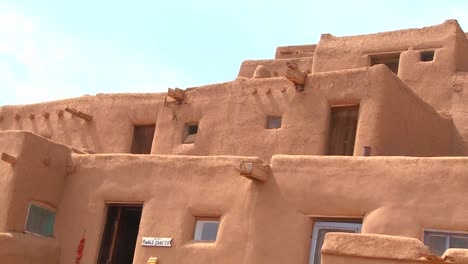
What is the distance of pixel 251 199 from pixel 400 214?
324 centimetres

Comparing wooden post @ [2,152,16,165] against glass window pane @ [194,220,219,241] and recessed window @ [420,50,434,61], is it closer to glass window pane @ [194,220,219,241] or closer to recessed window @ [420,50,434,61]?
glass window pane @ [194,220,219,241]

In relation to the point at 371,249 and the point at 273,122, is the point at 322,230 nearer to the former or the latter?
the point at 371,249

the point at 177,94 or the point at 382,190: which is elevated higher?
the point at 177,94

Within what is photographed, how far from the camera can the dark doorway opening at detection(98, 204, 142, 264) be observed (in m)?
19.3

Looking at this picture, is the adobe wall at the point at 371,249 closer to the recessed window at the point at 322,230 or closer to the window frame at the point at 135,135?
the recessed window at the point at 322,230

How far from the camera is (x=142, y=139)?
80.3 ft

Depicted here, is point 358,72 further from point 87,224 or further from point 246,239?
point 87,224

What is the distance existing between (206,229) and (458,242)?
537cm

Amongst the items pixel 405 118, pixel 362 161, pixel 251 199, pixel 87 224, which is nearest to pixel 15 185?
pixel 87 224

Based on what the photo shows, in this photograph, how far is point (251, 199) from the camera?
17188 mm

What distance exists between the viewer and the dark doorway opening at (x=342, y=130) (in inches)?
792

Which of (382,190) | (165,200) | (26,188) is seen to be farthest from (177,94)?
(382,190)

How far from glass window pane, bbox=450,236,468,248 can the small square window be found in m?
7.23

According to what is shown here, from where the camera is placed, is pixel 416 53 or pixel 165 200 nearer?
pixel 165 200
